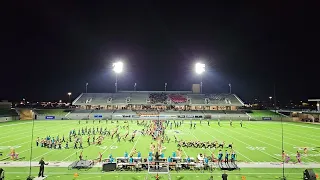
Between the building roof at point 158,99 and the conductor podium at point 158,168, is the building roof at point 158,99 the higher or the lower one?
the higher one

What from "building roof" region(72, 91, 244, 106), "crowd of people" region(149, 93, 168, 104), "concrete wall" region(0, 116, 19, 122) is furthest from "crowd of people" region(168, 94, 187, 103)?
"concrete wall" region(0, 116, 19, 122)

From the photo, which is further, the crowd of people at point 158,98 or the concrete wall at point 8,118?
the crowd of people at point 158,98

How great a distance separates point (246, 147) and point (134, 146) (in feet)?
39.1

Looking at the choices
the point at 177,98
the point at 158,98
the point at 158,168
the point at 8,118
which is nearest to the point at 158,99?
the point at 158,98

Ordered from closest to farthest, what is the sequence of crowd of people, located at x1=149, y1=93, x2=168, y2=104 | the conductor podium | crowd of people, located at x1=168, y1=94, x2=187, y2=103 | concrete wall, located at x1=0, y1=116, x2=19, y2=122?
the conductor podium → concrete wall, located at x1=0, y1=116, x2=19, y2=122 → crowd of people, located at x1=149, y1=93, x2=168, y2=104 → crowd of people, located at x1=168, y1=94, x2=187, y2=103

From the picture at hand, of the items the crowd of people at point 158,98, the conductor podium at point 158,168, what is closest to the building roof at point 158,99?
the crowd of people at point 158,98

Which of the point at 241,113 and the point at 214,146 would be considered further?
the point at 241,113

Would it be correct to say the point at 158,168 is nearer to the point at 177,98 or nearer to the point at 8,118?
the point at 8,118

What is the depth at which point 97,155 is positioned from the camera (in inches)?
922

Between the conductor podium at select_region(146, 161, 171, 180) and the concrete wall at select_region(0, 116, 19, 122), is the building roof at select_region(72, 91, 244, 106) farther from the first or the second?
the conductor podium at select_region(146, 161, 171, 180)

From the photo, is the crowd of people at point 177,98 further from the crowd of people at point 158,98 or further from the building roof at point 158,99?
the crowd of people at point 158,98

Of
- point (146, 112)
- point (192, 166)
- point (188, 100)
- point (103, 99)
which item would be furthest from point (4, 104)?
point (192, 166)

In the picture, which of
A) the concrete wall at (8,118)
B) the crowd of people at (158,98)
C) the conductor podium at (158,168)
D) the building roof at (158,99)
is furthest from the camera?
the crowd of people at (158,98)

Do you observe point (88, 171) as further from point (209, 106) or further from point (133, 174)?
point (209, 106)
